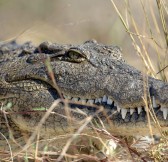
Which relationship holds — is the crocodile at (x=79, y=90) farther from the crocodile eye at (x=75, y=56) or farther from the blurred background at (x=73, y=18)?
the blurred background at (x=73, y=18)

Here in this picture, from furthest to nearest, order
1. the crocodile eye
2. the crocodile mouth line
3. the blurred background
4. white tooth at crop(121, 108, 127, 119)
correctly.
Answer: the blurred background, the crocodile eye, white tooth at crop(121, 108, 127, 119), the crocodile mouth line

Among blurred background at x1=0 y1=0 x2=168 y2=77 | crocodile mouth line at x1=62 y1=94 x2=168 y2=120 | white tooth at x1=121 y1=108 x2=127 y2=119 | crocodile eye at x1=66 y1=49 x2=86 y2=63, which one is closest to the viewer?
crocodile mouth line at x1=62 y1=94 x2=168 y2=120

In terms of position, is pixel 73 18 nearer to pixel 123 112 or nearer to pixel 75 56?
pixel 75 56

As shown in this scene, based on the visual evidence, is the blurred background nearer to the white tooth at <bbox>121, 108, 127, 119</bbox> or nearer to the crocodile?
the crocodile

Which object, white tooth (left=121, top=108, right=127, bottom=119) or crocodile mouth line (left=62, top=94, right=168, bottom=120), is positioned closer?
crocodile mouth line (left=62, top=94, right=168, bottom=120)

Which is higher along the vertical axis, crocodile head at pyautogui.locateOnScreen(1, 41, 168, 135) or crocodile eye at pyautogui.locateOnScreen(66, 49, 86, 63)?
crocodile eye at pyautogui.locateOnScreen(66, 49, 86, 63)

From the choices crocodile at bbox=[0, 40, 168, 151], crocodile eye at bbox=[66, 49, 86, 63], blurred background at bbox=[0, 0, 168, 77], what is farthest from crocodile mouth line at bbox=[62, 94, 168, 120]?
blurred background at bbox=[0, 0, 168, 77]

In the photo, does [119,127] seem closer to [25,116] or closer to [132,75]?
[132,75]
